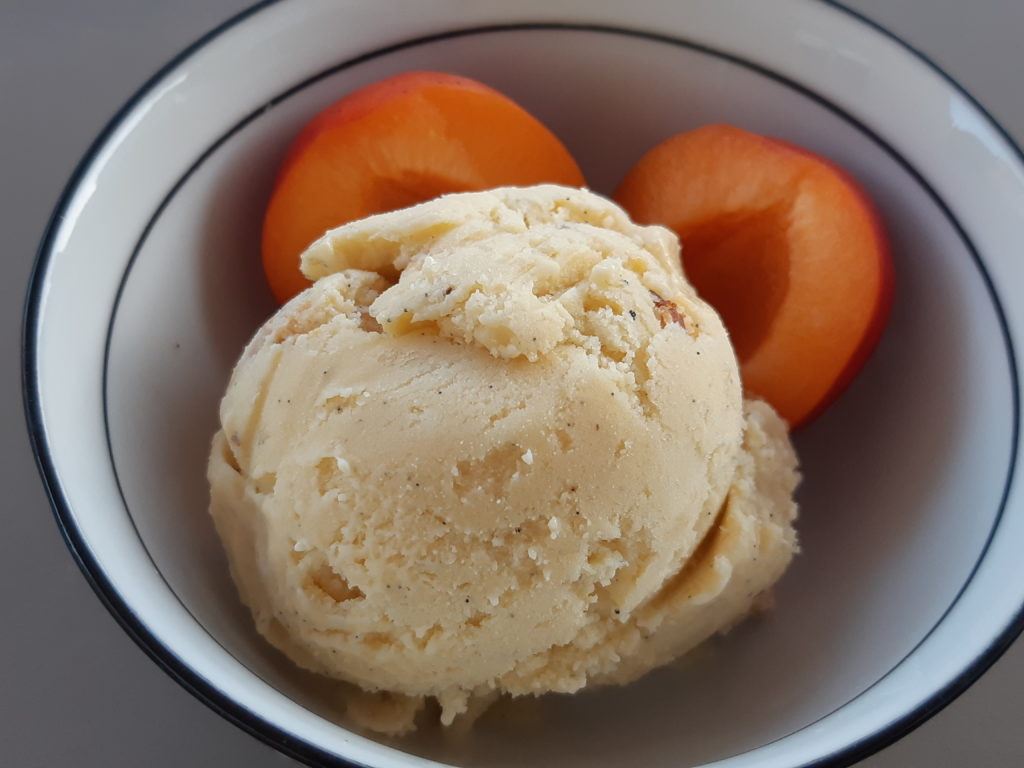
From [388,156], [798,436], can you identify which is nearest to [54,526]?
[388,156]

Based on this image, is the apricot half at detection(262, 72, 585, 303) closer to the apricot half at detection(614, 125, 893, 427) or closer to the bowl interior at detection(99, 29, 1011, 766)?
the bowl interior at detection(99, 29, 1011, 766)

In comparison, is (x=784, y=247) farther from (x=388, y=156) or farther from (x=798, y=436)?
(x=388, y=156)

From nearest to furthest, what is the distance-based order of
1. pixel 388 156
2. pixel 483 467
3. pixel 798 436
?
pixel 483 467 < pixel 388 156 < pixel 798 436

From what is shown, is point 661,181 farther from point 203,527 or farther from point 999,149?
point 203,527

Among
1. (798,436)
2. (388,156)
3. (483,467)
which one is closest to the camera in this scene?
(483,467)

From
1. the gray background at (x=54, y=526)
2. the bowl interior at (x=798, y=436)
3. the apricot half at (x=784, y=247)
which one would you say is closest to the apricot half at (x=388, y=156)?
the bowl interior at (x=798, y=436)

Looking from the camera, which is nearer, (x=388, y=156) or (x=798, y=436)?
(x=388, y=156)

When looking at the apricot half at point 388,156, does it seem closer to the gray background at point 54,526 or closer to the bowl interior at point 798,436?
the bowl interior at point 798,436
